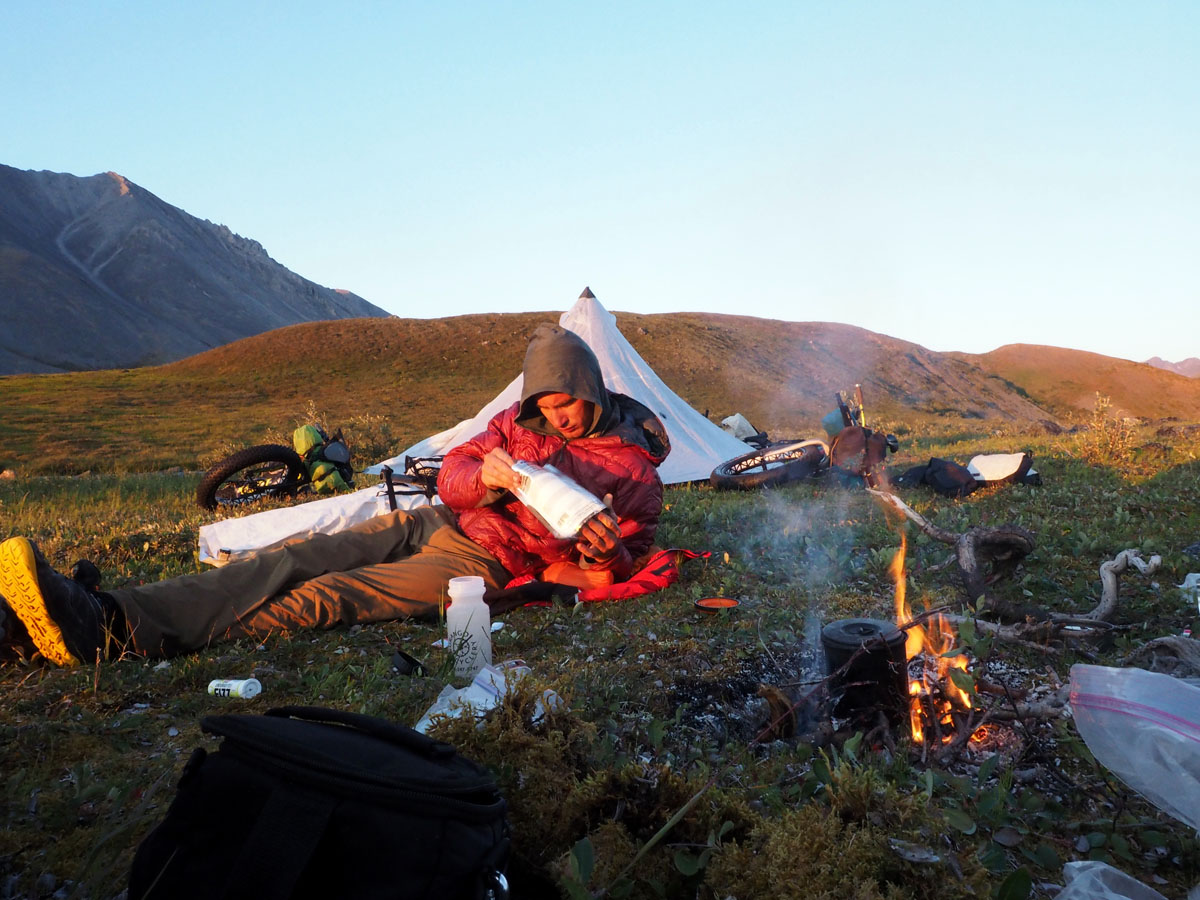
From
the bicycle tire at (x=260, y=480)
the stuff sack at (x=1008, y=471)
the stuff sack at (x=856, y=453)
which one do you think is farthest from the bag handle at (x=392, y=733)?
the stuff sack at (x=856, y=453)

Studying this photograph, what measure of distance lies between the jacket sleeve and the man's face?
289mm

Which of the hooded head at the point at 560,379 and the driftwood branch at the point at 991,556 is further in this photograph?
the hooded head at the point at 560,379

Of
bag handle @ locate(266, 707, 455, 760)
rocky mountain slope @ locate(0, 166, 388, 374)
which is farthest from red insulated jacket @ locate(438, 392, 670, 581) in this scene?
rocky mountain slope @ locate(0, 166, 388, 374)

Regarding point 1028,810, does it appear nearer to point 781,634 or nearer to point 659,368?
point 781,634

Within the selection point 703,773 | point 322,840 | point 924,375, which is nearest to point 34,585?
point 322,840

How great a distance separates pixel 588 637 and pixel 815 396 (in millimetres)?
33087

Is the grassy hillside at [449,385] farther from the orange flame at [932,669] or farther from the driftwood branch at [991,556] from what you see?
the orange flame at [932,669]

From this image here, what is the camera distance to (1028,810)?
182 cm

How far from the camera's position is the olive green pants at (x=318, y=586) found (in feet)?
9.92

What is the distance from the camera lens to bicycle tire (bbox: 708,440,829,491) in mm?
7324

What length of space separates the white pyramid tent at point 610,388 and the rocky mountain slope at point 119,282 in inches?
3839

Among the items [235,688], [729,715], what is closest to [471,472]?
[235,688]

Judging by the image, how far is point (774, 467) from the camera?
7.37 metres

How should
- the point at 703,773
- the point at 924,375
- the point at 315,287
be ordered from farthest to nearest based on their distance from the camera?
the point at 315,287 → the point at 924,375 → the point at 703,773
